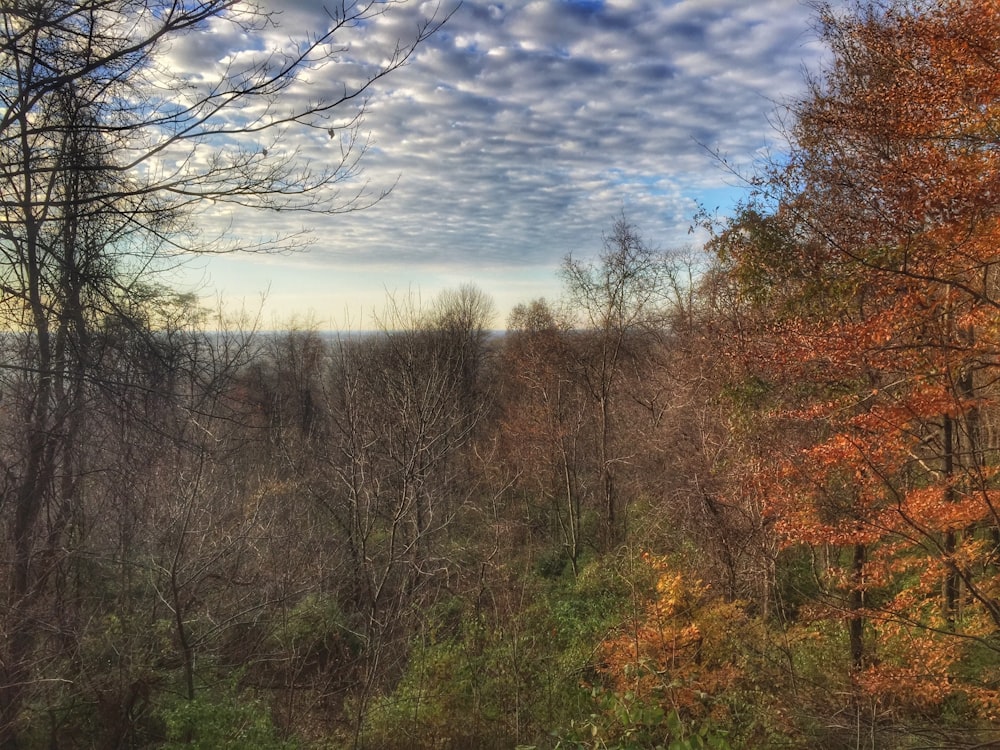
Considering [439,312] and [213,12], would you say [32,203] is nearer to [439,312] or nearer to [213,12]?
[213,12]

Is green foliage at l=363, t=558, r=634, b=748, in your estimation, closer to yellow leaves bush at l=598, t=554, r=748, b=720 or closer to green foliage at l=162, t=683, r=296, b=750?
yellow leaves bush at l=598, t=554, r=748, b=720

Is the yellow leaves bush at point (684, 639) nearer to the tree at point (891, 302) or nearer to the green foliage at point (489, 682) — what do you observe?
the green foliage at point (489, 682)

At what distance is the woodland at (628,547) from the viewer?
11.8 feet

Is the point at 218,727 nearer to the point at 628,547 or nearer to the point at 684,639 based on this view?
the point at 684,639

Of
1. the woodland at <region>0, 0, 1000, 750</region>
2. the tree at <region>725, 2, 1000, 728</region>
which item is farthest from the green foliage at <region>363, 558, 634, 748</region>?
the tree at <region>725, 2, 1000, 728</region>

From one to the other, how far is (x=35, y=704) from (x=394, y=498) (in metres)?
5.23

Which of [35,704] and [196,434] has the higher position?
[196,434]

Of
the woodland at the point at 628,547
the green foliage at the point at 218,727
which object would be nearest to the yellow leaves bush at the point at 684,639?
the woodland at the point at 628,547

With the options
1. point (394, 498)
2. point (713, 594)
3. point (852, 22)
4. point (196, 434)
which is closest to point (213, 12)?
point (196, 434)

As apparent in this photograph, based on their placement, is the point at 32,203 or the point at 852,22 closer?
the point at 32,203

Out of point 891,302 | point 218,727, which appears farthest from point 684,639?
point 218,727

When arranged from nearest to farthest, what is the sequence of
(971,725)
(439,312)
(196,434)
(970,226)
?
(970,226) < (971,725) < (196,434) < (439,312)

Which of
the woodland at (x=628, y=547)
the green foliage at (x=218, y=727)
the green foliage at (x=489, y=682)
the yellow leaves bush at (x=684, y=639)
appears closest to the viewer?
the woodland at (x=628, y=547)

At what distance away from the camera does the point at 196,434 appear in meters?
6.88
